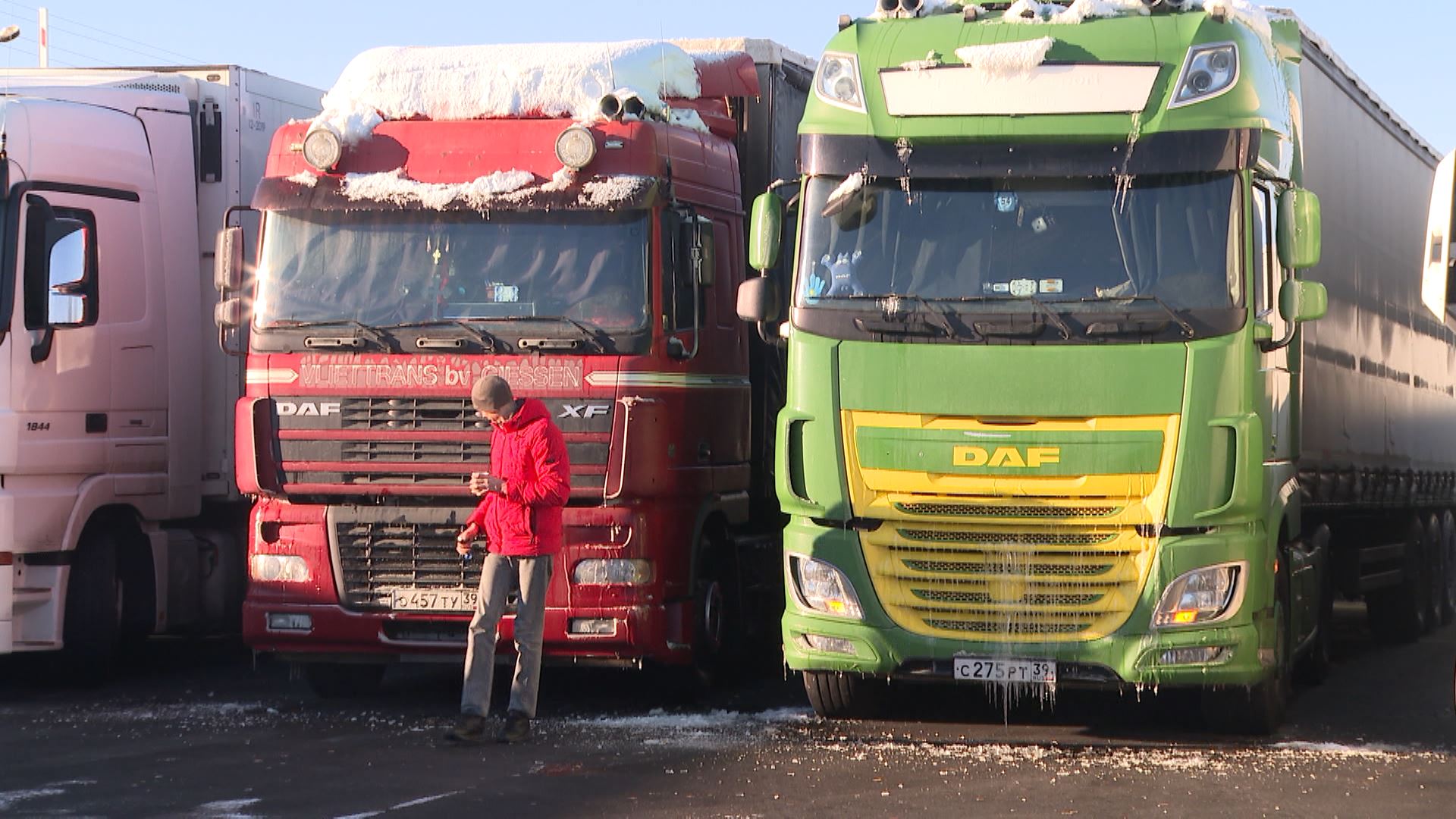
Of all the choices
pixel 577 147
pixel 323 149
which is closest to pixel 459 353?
pixel 577 147

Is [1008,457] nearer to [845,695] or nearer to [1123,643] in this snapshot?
[1123,643]

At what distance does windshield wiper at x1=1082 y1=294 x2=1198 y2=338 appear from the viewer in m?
10.3

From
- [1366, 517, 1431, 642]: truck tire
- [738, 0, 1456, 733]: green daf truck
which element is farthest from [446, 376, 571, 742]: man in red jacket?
[1366, 517, 1431, 642]: truck tire

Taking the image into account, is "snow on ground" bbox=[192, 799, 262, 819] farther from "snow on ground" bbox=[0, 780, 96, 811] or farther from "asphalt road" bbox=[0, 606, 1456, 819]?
"snow on ground" bbox=[0, 780, 96, 811]

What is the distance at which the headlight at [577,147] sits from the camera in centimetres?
1180

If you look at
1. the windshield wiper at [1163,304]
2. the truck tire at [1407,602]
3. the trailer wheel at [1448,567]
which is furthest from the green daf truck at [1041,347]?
the trailer wheel at [1448,567]

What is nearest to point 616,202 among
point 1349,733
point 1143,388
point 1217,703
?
point 1143,388

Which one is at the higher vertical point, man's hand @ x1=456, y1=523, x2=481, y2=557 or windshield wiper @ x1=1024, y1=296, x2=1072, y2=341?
windshield wiper @ x1=1024, y1=296, x2=1072, y2=341

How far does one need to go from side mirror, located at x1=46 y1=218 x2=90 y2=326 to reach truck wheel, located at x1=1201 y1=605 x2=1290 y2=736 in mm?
7129

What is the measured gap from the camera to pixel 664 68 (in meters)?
13.0

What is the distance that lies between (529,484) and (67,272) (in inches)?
153

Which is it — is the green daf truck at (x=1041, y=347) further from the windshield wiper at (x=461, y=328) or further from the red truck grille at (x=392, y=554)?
the red truck grille at (x=392, y=554)

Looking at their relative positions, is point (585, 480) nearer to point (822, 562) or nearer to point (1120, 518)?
point (822, 562)

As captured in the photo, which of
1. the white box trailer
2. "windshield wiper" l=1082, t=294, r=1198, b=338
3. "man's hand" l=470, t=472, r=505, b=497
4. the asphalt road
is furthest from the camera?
the white box trailer
